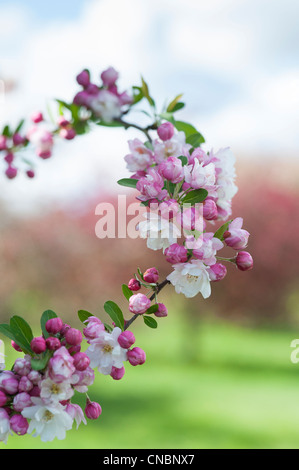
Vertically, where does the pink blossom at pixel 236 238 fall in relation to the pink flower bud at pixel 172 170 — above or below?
below

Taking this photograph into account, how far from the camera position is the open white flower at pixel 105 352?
935mm

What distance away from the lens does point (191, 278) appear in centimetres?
95

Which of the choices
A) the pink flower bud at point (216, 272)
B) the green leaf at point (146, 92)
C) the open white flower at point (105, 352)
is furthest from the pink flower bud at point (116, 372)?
the green leaf at point (146, 92)

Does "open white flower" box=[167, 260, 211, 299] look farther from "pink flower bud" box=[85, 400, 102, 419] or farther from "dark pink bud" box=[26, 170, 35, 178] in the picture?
"dark pink bud" box=[26, 170, 35, 178]

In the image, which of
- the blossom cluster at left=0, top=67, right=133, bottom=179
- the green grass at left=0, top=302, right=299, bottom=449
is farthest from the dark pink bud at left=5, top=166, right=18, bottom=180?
the green grass at left=0, top=302, right=299, bottom=449

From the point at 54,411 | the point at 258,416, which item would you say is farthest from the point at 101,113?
the point at 258,416

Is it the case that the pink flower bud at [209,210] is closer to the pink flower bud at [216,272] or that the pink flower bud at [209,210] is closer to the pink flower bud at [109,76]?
the pink flower bud at [216,272]

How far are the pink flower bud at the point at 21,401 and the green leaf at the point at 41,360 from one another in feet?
0.19

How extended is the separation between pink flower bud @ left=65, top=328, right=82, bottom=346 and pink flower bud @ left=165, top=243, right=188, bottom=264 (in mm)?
203

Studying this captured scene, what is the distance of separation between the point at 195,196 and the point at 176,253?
0.12 meters

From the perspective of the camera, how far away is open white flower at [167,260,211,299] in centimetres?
92

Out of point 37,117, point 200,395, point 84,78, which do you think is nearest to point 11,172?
point 37,117

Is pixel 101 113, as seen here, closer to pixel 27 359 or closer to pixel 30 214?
pixel 27 359

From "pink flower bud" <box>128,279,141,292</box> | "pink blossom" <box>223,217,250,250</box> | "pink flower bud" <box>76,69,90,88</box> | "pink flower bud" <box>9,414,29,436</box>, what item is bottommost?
"pink flower bud" <box>9,414,29,436</box>
